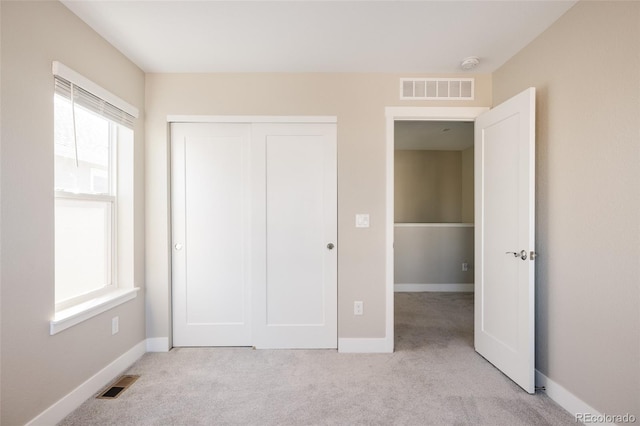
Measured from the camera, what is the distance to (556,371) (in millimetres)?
1864

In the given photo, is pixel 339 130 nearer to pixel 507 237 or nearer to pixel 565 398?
pixel 507 237

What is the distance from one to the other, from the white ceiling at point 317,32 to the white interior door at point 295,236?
59cm

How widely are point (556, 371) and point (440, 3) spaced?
2.44m

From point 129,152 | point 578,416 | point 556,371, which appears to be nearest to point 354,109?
point 129,152

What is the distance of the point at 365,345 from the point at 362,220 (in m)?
1.11

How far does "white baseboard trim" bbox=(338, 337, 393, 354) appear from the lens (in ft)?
8.26

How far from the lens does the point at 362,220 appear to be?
8.35ft

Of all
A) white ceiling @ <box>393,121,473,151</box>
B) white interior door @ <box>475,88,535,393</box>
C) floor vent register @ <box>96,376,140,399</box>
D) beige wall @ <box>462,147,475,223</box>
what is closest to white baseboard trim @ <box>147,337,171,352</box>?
floor vent register @ <box>96,376,140,399</box>

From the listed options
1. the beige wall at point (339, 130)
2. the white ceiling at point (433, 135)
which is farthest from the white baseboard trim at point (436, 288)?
the white ceiling at point (433, 135)

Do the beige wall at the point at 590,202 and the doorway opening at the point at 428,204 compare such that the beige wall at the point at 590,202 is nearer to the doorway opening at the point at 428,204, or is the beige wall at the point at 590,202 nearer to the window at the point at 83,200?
the doorway opening at the point at 428,204

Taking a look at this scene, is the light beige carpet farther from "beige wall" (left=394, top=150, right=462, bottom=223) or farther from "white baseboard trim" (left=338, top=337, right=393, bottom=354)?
"beige wall" (left=394, top=150, right=462, bottom=223)

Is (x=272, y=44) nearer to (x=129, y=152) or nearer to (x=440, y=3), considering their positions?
(x=440, y=3)

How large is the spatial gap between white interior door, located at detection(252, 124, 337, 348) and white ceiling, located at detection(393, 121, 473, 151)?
2049mm

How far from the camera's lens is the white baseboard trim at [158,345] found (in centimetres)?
253
